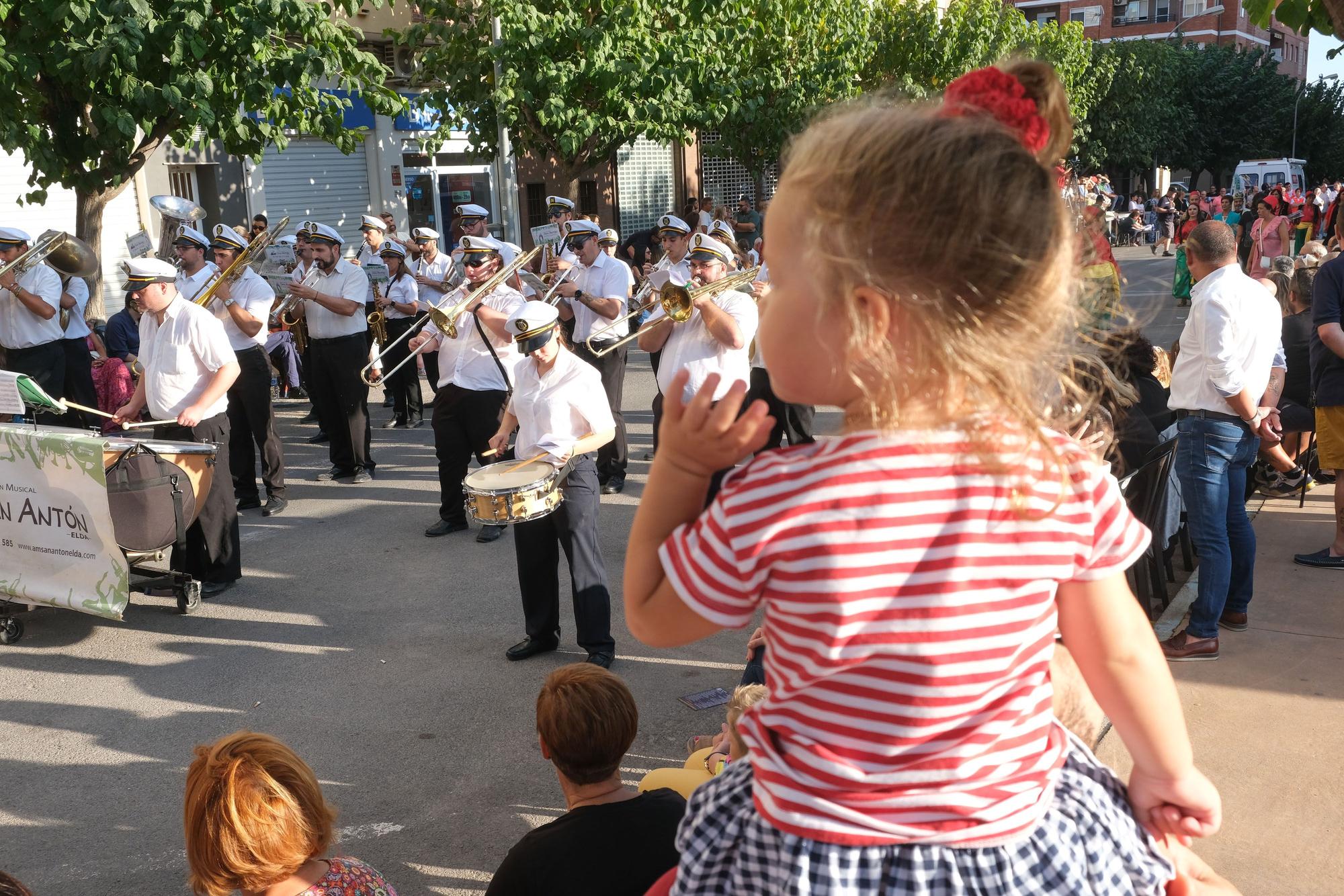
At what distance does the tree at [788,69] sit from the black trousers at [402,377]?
11.7m

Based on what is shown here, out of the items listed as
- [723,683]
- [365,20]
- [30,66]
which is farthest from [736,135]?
[723,683]

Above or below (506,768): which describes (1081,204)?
above

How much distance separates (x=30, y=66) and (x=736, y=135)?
59.4ft

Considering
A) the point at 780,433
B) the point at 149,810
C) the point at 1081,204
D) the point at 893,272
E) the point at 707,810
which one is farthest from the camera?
the point at 780,433

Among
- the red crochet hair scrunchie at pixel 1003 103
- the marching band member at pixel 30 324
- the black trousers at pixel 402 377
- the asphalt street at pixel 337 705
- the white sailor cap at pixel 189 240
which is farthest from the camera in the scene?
the black trousers at pixel 402 377

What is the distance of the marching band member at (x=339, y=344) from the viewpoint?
9164 mm

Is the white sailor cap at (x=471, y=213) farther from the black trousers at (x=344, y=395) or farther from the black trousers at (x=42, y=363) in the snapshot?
the black trousers at (x=42, y=363)

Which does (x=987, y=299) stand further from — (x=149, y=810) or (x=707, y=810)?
(x=149, y=810)

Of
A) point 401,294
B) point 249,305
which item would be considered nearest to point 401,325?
point 401,294

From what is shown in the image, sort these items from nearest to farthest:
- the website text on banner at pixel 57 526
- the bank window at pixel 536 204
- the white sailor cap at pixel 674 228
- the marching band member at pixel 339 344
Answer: the website text on banner at pixel 57 526, the marching band member at pixel 339 344, the white sailor cap at pixel 674 228, the bank window at pixel 536 204

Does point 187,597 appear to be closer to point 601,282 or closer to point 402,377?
point 601,282

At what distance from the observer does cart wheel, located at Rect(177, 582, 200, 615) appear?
634cm

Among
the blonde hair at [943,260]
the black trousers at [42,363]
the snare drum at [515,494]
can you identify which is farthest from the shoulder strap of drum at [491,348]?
the blonde hair at [943,260]

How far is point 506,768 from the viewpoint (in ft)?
14.8
